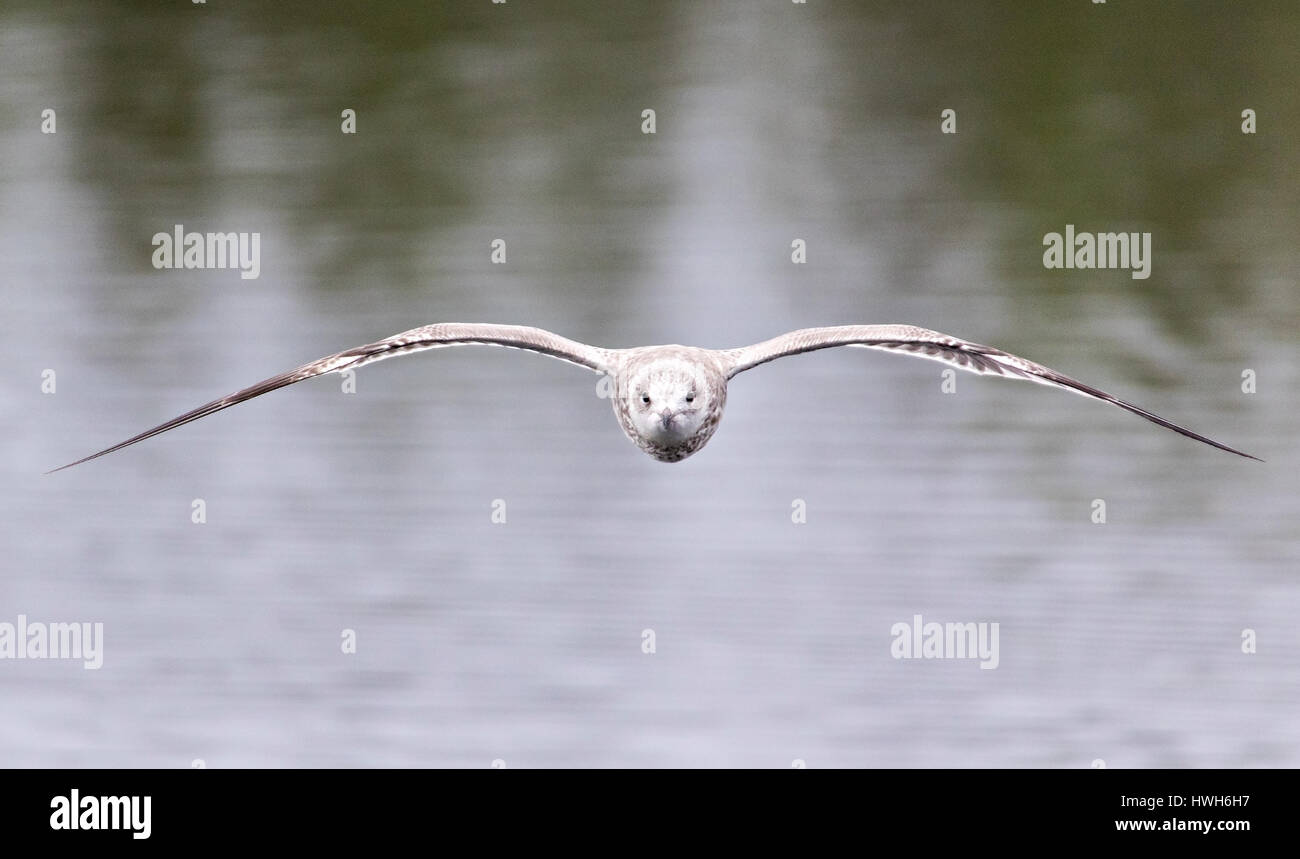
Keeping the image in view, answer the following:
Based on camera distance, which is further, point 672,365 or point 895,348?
point 895,348

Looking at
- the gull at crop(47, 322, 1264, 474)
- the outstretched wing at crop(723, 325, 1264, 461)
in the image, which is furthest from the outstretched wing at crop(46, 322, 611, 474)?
the outstretched wing at crop(723, 325, 1264, 461)

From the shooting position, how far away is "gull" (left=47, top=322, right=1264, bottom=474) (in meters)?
2.49

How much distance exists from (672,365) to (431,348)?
549mm

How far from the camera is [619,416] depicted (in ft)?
8.78

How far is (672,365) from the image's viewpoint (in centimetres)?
251

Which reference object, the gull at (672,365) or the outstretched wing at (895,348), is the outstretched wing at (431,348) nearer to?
the gull at (672,365)

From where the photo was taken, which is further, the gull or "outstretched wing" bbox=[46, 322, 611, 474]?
"outstretched wing" bbox=[46, 322, 611, 474]

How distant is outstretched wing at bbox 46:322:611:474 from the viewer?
8.71 ft

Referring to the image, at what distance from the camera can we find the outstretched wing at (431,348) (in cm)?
265

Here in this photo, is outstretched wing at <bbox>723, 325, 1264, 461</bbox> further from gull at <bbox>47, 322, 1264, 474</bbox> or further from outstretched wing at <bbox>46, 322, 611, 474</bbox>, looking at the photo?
outstretched wing at <bbox>46, 322, 611, 474</bbox>

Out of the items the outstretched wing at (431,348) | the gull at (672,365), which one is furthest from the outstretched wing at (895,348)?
the outstretched wing at (431,348)

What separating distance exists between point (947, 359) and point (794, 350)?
382 millimetres

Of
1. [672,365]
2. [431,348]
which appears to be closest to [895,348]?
[672,365]

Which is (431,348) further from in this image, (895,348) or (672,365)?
(895,348)
